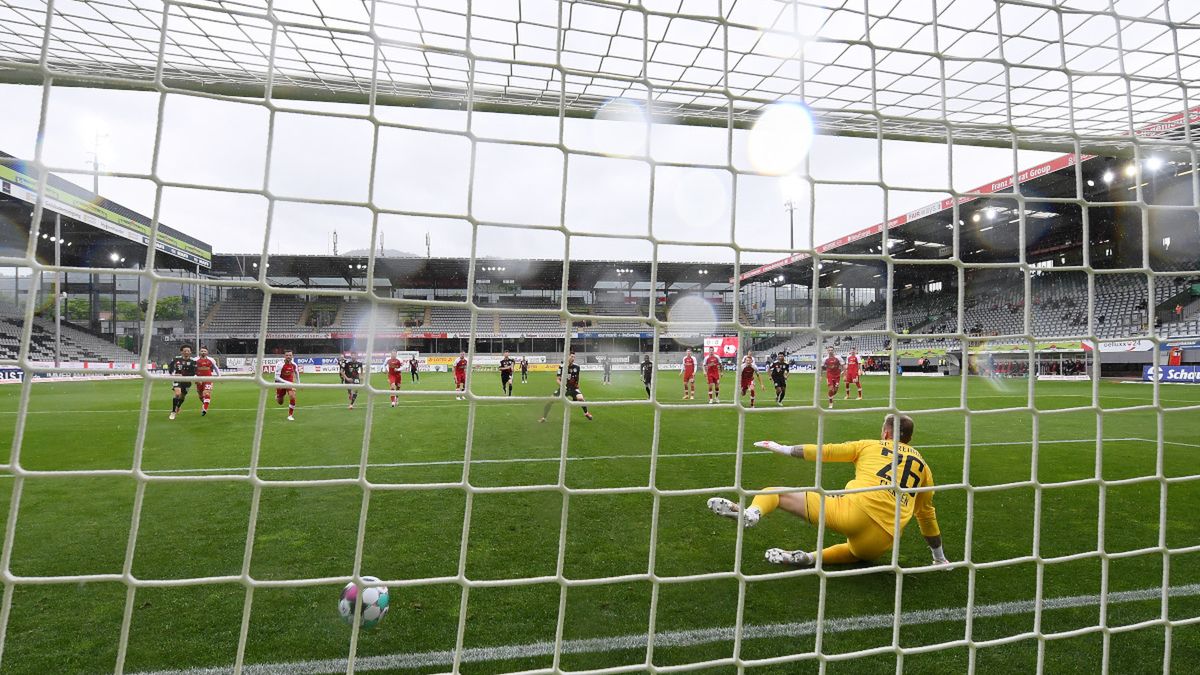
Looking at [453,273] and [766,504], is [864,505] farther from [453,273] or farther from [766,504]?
[453,273]

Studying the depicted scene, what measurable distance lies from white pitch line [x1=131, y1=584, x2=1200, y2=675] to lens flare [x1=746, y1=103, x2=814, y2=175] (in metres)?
1.90

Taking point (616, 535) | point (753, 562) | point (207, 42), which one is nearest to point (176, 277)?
point (207, 42)

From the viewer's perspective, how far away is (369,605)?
8.76ft

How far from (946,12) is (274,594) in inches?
173

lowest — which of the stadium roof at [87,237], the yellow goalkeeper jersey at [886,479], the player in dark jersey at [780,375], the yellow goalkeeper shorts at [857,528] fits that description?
the yellow goalkeeper shorts at [857,528]

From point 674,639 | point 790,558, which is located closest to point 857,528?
point 790,558

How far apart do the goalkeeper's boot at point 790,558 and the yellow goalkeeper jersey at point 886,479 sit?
483 mm

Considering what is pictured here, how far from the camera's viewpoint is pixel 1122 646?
2.71m

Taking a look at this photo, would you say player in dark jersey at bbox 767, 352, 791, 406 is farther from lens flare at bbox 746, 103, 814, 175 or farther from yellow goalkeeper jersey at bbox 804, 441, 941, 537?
lens flare at bbox 746, 103, 814, 175

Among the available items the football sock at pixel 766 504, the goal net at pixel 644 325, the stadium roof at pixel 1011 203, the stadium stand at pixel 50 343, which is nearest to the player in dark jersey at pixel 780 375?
the stadium roof at pixel 1011 203

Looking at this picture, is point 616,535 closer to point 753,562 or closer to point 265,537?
point 753,562

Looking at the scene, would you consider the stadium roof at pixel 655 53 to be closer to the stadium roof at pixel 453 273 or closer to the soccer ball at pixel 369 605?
the soccer ball at pixel 369 605

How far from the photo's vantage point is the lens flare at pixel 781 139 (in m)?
2.59

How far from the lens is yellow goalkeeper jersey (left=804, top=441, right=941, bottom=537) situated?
10.7 ft
